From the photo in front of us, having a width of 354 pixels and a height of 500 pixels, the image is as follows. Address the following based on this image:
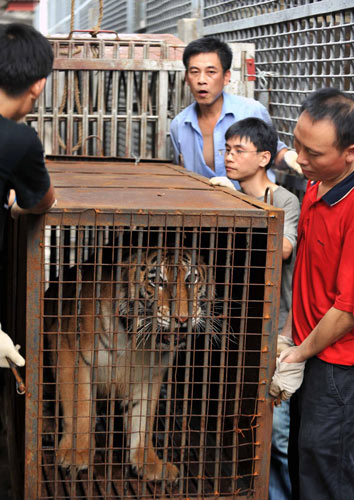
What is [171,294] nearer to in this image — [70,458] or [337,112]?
[70,458]

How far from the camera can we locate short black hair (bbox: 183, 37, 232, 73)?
4.62 m

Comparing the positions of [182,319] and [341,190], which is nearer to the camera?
[341,190]

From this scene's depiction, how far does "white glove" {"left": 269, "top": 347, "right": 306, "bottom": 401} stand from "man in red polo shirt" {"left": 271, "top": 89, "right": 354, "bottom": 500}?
0.01m

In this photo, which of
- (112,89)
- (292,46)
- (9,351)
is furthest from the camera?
(112,89)

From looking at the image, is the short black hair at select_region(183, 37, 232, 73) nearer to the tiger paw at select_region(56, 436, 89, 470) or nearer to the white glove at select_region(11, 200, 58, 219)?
the white glove at select_region(11, 200, 58, 219)

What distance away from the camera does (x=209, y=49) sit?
462 centimetres

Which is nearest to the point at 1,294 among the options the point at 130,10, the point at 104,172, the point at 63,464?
the point at 104,172

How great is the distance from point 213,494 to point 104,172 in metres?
1.77

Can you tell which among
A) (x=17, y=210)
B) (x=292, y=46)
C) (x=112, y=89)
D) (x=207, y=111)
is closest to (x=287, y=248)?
(x=17, y=210)

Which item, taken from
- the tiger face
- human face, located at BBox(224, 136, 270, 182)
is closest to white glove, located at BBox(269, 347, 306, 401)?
the tiger face

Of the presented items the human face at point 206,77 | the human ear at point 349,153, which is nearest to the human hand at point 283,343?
the human ear at point 349,153

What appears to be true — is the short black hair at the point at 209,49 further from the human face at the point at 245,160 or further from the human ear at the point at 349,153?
the human ear at the point at 349,153

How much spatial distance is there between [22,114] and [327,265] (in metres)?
1.19

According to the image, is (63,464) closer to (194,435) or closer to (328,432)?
(194,435)
